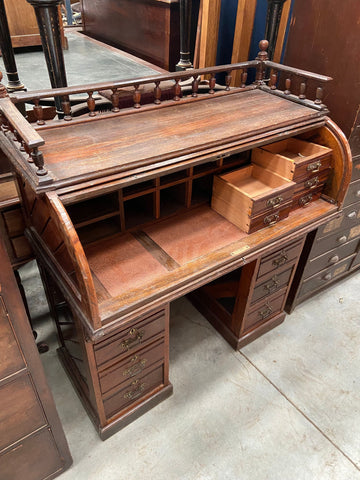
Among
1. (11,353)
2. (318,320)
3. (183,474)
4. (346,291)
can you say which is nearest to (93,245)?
(11,353)

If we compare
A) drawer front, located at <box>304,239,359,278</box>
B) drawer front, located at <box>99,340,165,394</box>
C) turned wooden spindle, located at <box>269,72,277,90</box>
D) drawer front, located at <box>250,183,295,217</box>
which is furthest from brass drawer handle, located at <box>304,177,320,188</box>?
drawer front, located at <box>99,340,165,394</box>

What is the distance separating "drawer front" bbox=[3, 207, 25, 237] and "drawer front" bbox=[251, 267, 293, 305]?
1.30 metres

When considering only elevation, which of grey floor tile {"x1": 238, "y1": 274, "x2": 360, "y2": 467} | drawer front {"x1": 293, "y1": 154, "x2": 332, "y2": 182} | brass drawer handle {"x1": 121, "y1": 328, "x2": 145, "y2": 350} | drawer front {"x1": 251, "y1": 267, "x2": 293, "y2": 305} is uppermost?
drawer front {"x1": 293, "y1": 154, "x2": 332, "y2": 182}

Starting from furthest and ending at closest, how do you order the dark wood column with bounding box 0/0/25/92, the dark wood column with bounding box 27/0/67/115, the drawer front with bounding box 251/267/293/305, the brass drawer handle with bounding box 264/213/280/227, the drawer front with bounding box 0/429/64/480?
1. the drawer front with bounding box 251/267/293/305
2. the brass drawer handle with bounding box 264/213/280/227
3. the drawer front with bounding box 0/429/64/480
4. the dark wood column with bounding box 0/0/25/92
5. the dark wood column with bounding box 27/0/67/115

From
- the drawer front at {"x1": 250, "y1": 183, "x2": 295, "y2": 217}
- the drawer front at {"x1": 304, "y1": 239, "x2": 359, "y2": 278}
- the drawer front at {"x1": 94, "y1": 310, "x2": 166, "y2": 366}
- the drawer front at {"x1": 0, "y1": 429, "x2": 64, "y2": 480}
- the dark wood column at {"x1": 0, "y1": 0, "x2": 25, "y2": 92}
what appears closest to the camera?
the dark wood column at {"x1": 0, "y1": 0, "x2": 25, "y2": 92}

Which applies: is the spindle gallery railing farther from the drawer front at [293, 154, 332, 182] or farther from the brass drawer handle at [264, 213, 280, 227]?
the brass drawer handle at [264, 213, 280, 227]

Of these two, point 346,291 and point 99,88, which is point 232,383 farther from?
point 99,88

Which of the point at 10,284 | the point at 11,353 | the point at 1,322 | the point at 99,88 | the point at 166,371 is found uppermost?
the point at 99,88

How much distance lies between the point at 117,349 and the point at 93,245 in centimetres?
47

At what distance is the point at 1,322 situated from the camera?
3.66 ft

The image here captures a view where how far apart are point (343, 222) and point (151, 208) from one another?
1.38m

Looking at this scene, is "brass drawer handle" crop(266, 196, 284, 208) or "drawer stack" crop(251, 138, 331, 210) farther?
"drawer stack" crop(251, 138, 331, 210)

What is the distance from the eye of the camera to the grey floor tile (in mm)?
2072

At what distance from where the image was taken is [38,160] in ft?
3.67
